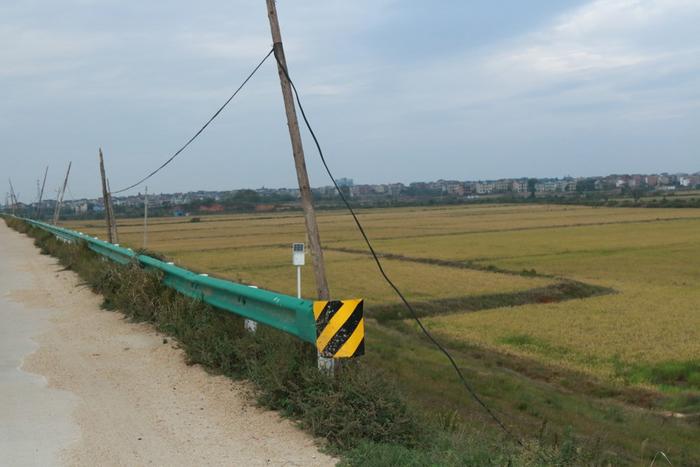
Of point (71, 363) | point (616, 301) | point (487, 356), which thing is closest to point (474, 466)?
point (71, 363)

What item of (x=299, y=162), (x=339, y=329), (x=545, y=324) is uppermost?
(x=299, y=162)

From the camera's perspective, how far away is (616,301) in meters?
20.9

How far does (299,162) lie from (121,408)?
8.63 ft

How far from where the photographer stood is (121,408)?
571 cm

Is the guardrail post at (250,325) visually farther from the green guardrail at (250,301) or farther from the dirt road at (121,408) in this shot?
the dirt road at (121,408)

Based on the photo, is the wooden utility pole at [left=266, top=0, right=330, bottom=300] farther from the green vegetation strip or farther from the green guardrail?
the green vegetation strip

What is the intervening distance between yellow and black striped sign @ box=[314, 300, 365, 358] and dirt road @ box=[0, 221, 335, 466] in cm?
66

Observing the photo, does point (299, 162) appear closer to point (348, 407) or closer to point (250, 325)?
point (250, 325)

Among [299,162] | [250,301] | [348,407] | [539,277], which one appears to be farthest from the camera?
[539,277]

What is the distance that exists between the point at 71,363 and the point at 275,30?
4102 mm

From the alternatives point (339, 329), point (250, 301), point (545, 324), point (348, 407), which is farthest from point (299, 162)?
point (545, 324)

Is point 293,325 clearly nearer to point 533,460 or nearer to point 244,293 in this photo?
point 244,293

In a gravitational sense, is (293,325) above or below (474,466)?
above

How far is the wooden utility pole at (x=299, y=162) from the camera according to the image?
6.16 m
